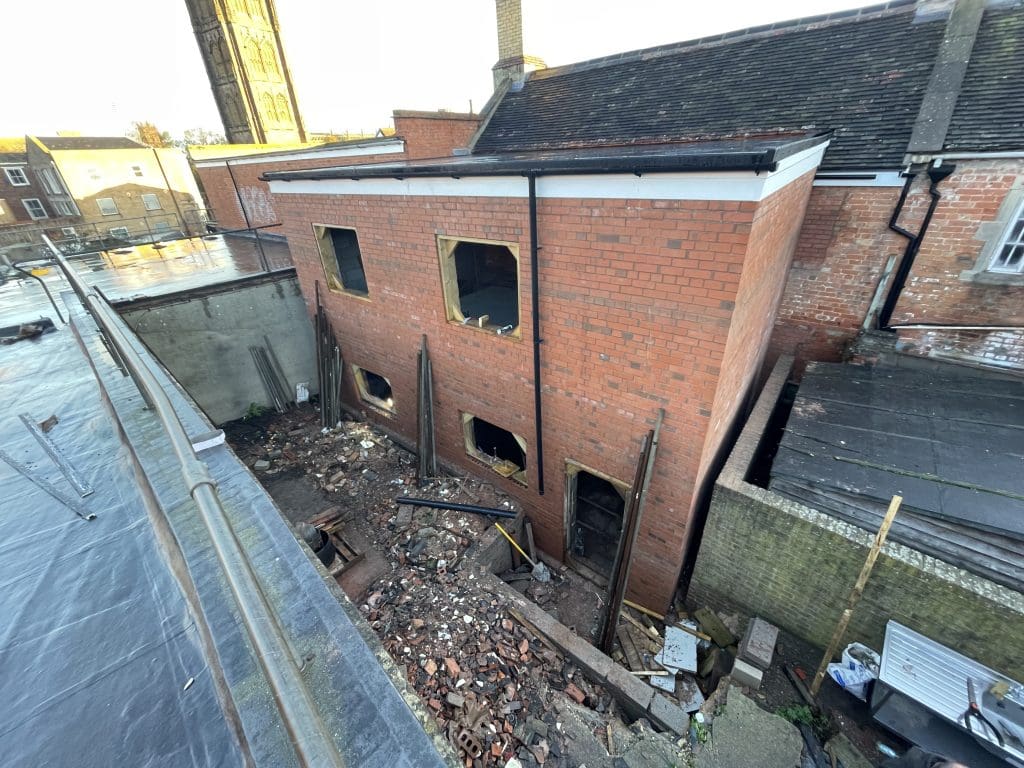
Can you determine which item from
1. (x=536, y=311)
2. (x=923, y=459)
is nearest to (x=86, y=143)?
(x=536, y=311)

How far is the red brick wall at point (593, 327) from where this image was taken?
11.8 feet

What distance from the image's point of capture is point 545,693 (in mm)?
4117

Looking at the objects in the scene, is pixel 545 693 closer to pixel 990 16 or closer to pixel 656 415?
pixel 656 415

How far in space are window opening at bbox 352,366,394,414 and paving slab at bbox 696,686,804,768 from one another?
7.20 meters

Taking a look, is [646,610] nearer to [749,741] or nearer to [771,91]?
[749,741]

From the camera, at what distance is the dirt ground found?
3742mm

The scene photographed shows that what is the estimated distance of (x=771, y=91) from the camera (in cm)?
668

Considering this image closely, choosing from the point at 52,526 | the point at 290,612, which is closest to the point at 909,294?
the point at 290,612

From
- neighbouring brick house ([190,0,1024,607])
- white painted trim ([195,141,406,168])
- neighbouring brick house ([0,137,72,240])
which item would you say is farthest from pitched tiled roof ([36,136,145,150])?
neighbouring brick house ([190,0,1024,607])

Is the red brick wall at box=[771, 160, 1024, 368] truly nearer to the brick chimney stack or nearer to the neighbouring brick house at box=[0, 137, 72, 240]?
the brick chimney stack

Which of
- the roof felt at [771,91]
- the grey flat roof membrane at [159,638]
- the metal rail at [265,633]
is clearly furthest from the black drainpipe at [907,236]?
the metal rail at [265,633]

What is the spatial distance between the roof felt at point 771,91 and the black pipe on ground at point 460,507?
6.43m

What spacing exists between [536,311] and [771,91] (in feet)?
19.9

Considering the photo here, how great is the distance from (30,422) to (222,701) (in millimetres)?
3026
